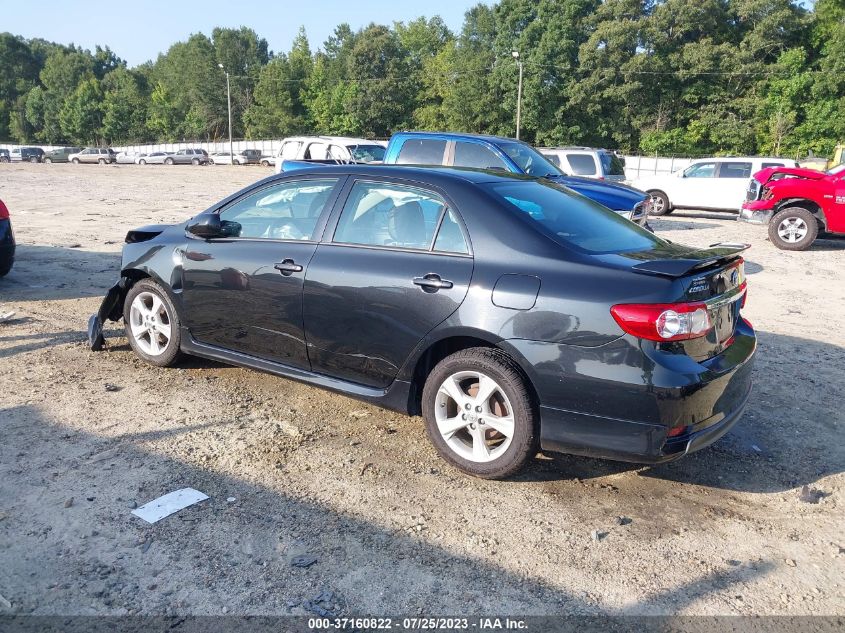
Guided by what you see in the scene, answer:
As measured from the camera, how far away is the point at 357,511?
338cm

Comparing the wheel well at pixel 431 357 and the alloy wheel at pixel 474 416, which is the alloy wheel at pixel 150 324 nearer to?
the wheel well at pixel 431 357

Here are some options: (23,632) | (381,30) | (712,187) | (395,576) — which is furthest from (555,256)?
(381,30)

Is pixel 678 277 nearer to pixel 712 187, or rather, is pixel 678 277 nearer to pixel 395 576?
pixel 395 576

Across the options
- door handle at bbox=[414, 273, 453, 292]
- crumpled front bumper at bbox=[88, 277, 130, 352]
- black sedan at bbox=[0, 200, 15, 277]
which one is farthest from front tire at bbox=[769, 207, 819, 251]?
black sedan at bbox=[0, 200, 15, 277]

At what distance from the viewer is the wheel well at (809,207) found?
39.1ft

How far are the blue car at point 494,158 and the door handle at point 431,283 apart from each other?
6.85 meters

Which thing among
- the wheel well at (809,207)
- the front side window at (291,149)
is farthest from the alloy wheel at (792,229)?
the front side window at (291,149)

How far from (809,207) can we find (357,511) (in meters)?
11.7

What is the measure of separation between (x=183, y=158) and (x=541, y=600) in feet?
200

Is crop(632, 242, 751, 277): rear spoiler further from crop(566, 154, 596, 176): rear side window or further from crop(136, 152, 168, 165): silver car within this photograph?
crop(136, 152, 168, 165): silver car

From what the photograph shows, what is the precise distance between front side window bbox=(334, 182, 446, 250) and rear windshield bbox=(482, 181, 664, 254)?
0.40 metres

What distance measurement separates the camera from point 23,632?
2500mm

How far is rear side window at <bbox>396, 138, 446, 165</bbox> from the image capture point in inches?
428

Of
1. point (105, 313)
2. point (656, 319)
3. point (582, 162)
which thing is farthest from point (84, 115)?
point (656, 319)
